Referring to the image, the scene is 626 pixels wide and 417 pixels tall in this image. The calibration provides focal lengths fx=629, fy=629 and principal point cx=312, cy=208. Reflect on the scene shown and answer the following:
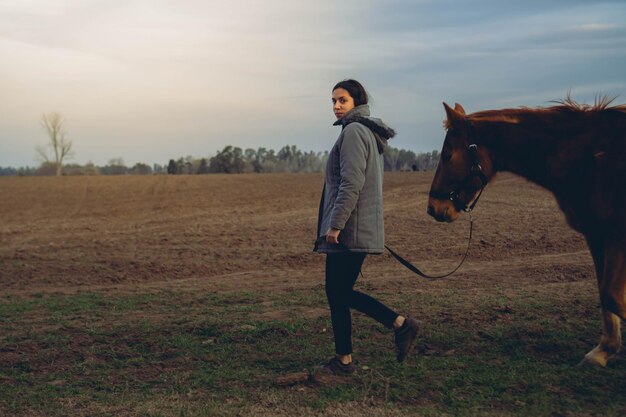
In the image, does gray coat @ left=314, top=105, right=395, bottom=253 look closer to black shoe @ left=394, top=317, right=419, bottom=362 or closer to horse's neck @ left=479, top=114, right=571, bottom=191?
black shoe @ left=394, top=317, right=419, bottom=362

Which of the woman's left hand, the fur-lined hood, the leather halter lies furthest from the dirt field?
the woman's left hand

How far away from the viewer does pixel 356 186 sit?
453 centimetres

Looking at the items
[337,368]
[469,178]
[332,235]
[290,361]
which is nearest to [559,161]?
[469,178]

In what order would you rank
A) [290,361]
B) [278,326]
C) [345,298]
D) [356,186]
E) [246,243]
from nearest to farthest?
1. [356,186]
2. [345,298]
3. [290,361]
4. [278,326]
5. [246,243]

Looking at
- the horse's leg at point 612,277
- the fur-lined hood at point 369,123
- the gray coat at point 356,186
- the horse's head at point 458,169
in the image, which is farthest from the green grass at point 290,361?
the fur-lined hood at point 369,123

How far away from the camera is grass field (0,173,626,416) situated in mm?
4551

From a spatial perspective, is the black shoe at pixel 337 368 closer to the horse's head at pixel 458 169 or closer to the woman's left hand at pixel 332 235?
the woman's left hand at pixel 332 235

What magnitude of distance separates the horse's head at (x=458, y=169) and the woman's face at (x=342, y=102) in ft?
2.73

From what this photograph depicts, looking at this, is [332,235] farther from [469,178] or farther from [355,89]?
[469,178]

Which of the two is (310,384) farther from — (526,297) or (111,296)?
(111,296)

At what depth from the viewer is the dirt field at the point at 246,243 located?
33.9 ft

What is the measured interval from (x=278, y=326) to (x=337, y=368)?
5.56 feet

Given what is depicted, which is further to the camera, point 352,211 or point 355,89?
point 355,89

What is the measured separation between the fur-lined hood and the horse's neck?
85 cm
